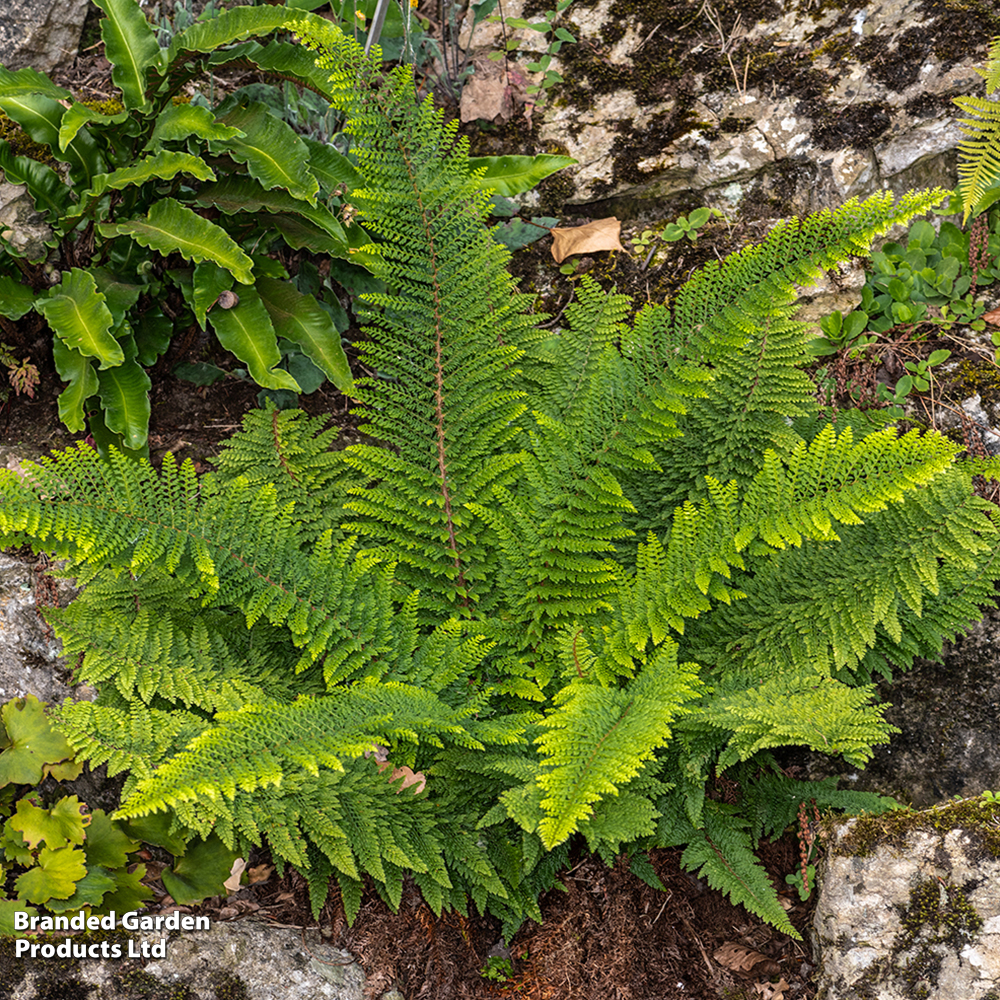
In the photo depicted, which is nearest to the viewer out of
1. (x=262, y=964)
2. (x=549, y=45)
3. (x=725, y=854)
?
(x=262, y=964)

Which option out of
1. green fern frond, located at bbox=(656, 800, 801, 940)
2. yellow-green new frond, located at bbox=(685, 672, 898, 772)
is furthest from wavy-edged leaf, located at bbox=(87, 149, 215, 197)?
green fern frond, located at bbox=(656, 800, 801, 940)

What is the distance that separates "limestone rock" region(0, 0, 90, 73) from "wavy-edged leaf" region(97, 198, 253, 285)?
1.51 m

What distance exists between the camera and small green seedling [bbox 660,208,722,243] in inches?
148

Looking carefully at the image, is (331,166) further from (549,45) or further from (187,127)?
(549,45)

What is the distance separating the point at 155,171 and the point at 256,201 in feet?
1.30

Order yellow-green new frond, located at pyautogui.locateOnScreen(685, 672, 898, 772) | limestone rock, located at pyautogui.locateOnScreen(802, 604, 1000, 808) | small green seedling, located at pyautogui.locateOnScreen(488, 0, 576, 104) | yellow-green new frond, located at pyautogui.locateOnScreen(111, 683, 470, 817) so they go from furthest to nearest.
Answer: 1. small green seedling, located at pyautogui.locateOnScreen(488, 0, 576, 104)
2. limestone rock, located at pyautogui.locateOnScreen(802, 604, 1000, 808)
3. yellow-green new frond, located at pyautogui.locateOnScreen(685, 672, 898, 772)
4. yellow-green new frond, located at pyautogui.locateOnScreen(111, 683, 470, 817)

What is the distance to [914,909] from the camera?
2.17 meters

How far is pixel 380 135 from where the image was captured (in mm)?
2756

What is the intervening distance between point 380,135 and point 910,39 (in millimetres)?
2523

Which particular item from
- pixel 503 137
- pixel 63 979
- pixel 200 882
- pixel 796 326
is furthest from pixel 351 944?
pixel 503 137

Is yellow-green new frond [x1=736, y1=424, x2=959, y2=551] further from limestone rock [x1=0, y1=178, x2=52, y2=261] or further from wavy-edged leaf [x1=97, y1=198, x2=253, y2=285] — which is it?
limestone rock [x1=0, y1=178, x2=52, y2=261]

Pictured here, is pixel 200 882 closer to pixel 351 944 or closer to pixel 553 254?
pixel 351 944

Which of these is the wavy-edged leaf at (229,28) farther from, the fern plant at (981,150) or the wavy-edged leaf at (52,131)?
the fern plant at (981,150)

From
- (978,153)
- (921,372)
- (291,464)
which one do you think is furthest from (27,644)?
(978,153)
